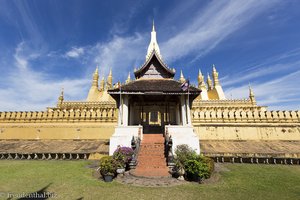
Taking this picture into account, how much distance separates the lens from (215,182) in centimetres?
895

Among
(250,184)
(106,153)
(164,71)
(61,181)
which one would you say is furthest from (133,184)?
(164,71)

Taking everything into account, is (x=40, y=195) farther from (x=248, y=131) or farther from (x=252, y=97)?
(x=252, y=97)

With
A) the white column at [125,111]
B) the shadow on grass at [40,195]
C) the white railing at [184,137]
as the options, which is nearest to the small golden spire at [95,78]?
the white column at [125,111]

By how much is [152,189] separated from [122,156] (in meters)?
3.27

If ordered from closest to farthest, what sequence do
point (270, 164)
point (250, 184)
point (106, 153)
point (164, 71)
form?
point (250, 184) < point (270, 164) < point (106, 153) < point (164, 71)

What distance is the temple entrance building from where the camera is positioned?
591 inches

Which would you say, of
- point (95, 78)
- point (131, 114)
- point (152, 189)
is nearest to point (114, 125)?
point (131, 114)

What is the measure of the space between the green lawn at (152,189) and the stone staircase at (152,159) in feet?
7.00

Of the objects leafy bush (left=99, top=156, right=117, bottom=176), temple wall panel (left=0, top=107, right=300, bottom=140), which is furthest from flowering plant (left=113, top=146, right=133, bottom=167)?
temple wall panel (left=0, top=107, right=300, bottom=140)

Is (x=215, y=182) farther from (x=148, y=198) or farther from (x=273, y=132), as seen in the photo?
(x=273, y=132)

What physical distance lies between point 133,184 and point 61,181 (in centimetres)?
386

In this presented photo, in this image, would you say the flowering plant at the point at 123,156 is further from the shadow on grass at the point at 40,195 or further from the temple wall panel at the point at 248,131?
the temple wall panel at the point at 248,131

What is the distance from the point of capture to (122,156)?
10.5 metres

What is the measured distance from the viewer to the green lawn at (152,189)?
23.4 feet
